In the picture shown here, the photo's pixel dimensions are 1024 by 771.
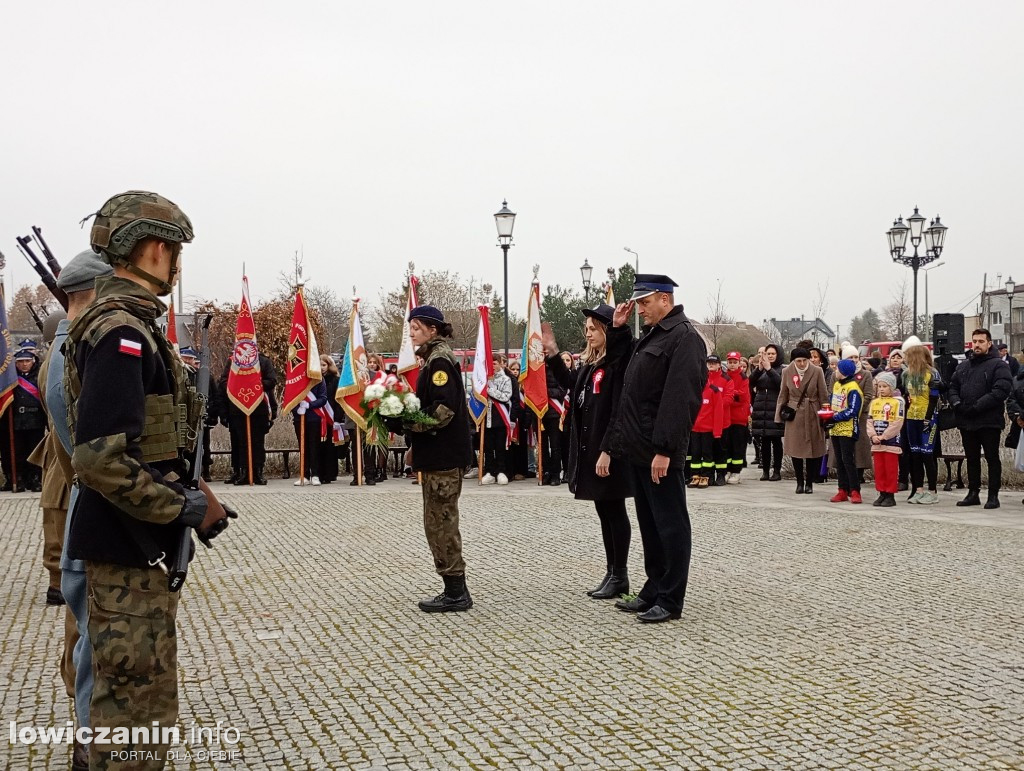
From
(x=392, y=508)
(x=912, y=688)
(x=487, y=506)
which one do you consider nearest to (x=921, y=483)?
(x=487, y=506)

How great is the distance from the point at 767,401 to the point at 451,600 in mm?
10292

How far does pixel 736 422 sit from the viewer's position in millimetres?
16234

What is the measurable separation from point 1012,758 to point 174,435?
12.3 ft

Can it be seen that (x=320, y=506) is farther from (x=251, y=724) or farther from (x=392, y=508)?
(x=251, y=724)

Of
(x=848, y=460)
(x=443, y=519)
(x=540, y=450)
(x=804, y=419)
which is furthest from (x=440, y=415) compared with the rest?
(x=540, y=450)

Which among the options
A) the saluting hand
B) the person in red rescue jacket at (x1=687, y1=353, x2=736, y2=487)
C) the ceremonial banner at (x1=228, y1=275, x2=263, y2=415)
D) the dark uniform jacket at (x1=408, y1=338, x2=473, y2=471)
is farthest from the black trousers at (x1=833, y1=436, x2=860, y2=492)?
the ceremonial banner at (x1=228, y1=275, x2=263, y2=415)

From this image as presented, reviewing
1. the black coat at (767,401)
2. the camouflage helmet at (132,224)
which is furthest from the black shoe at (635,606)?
the black coat at (767,401)

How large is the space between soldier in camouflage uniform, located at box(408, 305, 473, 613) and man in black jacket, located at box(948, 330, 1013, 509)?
8.12 m

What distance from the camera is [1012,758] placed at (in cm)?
445

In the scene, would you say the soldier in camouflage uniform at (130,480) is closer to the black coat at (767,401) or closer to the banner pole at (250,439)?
the banner pole at (250,439)

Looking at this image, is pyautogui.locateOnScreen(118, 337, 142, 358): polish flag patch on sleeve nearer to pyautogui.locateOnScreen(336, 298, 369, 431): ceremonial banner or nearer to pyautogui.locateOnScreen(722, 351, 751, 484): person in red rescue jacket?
pyautogui.locateOnScreen(336, 298, 369, 431): ceremonial banner

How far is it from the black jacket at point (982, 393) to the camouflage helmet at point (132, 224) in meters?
11.5

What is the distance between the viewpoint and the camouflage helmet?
3.64m

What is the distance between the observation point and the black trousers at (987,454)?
12891mm
